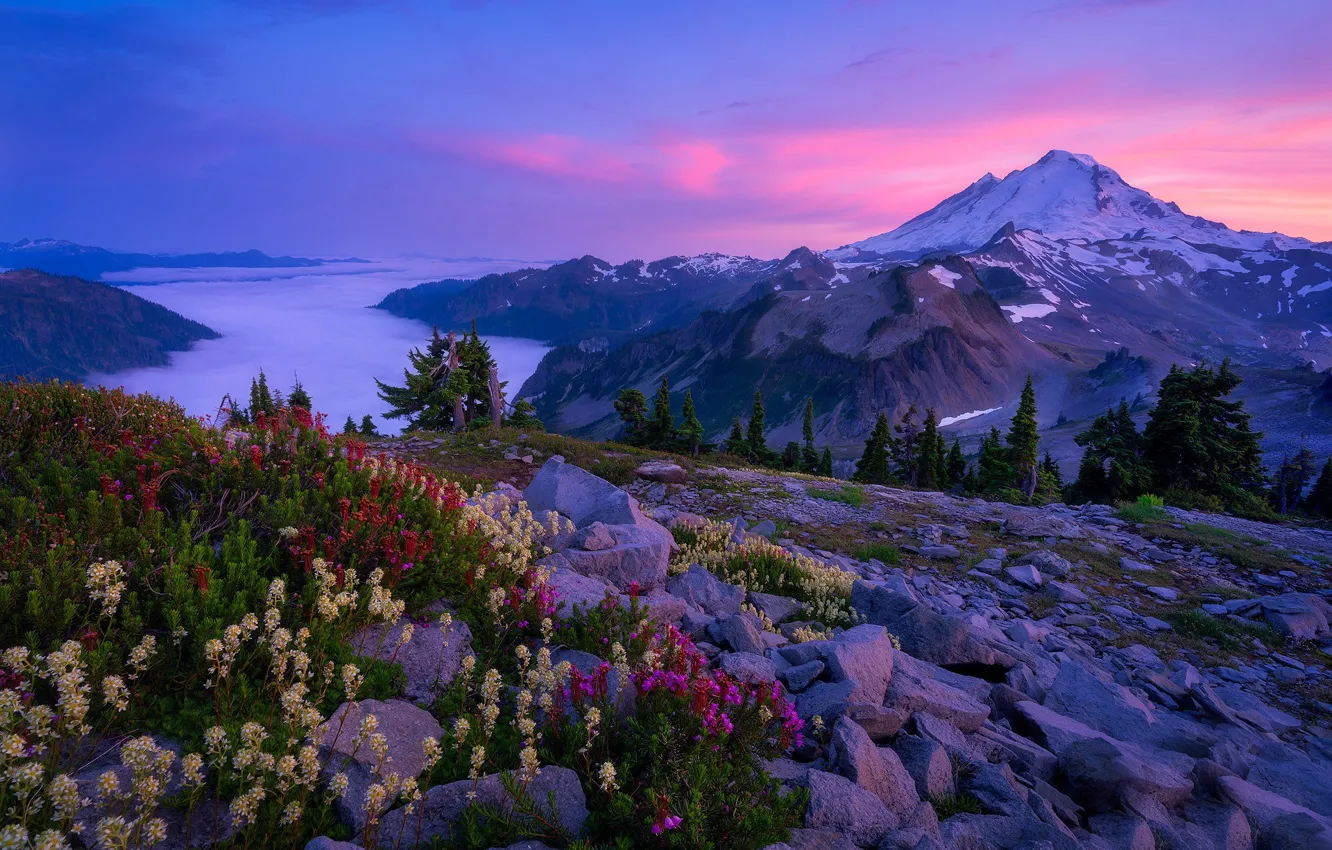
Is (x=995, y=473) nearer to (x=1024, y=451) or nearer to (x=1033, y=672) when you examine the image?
(x=1024, y=451)

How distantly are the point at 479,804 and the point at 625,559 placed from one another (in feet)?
16.2

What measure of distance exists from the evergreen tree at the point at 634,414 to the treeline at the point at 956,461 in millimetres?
18571

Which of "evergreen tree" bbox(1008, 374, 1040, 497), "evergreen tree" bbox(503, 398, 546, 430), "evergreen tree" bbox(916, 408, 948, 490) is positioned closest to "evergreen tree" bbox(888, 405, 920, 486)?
"evergreen tree" bbox(916, 408, 948, 490)

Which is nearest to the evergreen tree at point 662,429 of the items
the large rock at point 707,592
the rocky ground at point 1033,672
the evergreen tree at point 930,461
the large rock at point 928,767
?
the evergreen tree at point 930,461

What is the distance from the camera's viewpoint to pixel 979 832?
447 centimetres

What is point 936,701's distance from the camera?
6031 mm

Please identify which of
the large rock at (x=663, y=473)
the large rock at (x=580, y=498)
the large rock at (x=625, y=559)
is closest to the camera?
the large rock at (x=625, y=559)

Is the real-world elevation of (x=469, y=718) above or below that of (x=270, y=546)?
below

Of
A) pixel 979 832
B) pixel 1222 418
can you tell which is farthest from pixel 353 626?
pixel 1222 418

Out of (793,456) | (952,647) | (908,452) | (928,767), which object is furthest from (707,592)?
(793,456)

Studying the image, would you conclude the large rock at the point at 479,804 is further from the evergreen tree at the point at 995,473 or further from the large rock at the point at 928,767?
the evergreen tree at the point at 995,473

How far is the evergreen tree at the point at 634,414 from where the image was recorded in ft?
179

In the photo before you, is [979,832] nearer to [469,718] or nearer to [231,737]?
[469,718]

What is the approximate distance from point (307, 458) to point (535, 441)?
17.8 metres
